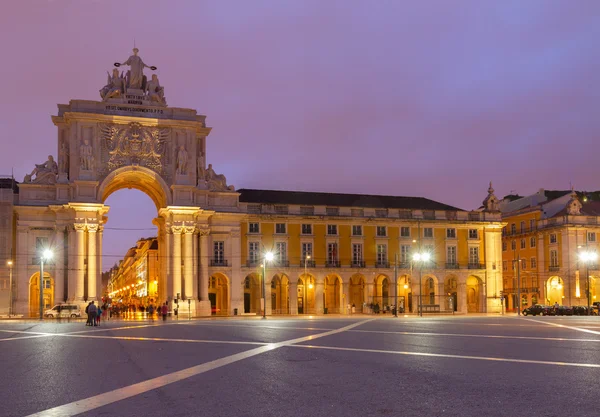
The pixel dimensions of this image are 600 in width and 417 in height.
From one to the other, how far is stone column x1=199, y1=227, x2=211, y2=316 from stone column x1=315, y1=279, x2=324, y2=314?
40.0ft

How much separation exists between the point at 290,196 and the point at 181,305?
21082 millimetres

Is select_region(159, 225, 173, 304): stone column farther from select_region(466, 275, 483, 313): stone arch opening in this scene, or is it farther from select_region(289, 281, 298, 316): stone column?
select_region(466, 275, 483, 313): stone arch opening

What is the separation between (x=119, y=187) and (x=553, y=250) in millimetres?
54637

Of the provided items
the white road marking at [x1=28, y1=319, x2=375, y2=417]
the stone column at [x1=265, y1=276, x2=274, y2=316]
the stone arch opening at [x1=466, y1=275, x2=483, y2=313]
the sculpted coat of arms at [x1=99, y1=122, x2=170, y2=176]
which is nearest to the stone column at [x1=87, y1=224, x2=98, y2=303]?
the sculpted coat of arms at [x1=99, y1=122, x2=170, y2=176]

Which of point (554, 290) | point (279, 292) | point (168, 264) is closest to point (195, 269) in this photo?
point (168, 264)

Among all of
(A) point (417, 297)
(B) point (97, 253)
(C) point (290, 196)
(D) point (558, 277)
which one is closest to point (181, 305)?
(B) point (97, 253)

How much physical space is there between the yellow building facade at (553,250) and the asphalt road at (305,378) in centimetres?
6375

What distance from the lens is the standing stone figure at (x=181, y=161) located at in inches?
Result: 2938

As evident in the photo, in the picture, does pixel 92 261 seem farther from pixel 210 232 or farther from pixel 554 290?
pixel 554 290

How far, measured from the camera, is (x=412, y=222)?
85125 mm

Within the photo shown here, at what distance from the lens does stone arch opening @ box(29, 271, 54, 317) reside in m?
71.8

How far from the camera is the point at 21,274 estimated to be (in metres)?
69.9

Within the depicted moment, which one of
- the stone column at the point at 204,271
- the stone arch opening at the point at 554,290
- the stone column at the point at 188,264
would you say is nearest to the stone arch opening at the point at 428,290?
the stone arch opening at the point at 554,290

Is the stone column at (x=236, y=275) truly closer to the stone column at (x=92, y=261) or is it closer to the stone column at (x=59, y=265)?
the stone column at (x=92, y=261)
